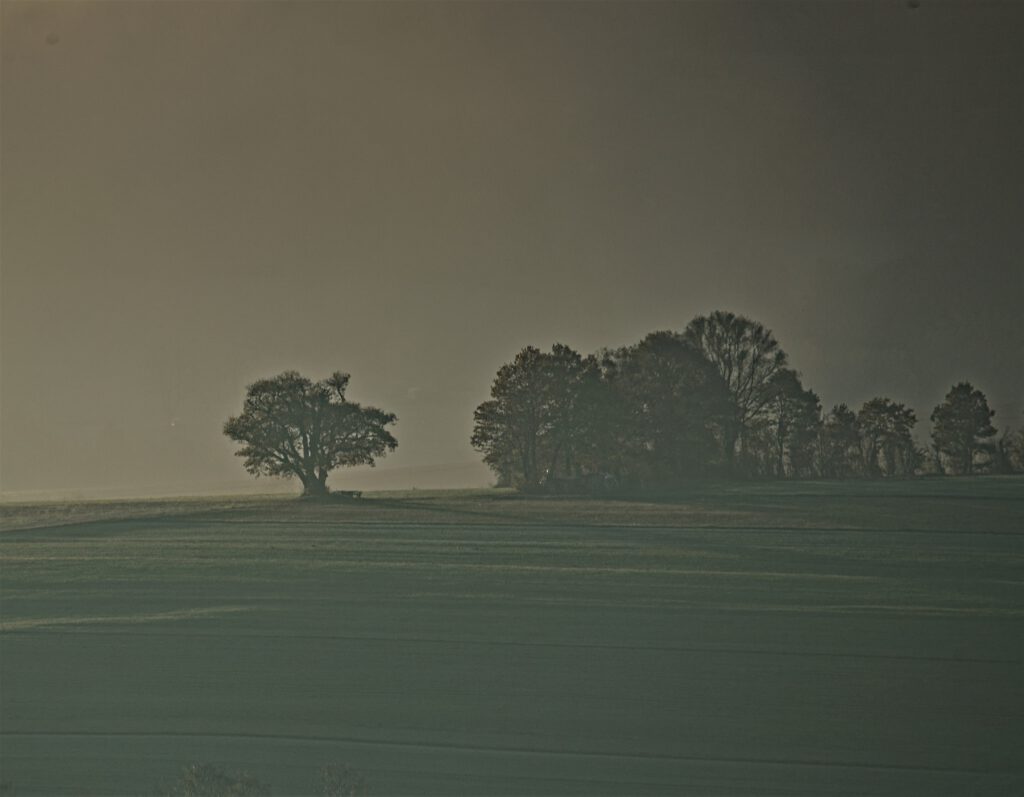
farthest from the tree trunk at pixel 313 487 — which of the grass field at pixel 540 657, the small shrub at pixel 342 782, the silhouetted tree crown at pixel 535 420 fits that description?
the small shrub at pixel 342 782

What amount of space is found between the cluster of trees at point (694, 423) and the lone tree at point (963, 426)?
0.04m

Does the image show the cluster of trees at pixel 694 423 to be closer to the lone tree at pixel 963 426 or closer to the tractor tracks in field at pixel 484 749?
the lone tree at pixel 963 426

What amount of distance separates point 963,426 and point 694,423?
11890 mm

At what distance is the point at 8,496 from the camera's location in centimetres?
5231

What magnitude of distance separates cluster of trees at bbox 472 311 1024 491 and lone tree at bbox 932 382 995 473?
43 mm

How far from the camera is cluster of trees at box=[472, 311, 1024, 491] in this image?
155 ft

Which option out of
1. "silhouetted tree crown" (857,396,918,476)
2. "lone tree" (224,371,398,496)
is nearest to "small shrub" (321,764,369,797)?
"lone tree" (224,371,398,496)

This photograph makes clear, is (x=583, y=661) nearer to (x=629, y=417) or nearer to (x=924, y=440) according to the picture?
(x=629, y=417)

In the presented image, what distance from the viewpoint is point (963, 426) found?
50375mm

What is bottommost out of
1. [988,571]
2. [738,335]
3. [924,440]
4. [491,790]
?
[491,790]

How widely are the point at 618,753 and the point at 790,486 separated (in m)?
28.5

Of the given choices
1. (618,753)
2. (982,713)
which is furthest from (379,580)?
(982,713)

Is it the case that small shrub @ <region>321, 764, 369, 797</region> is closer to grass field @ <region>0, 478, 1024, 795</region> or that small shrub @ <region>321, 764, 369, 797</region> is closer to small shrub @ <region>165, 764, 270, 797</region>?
grass field @ <region>0, 478, 1024, 795</region>

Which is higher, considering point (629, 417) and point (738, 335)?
point (738, 335)
